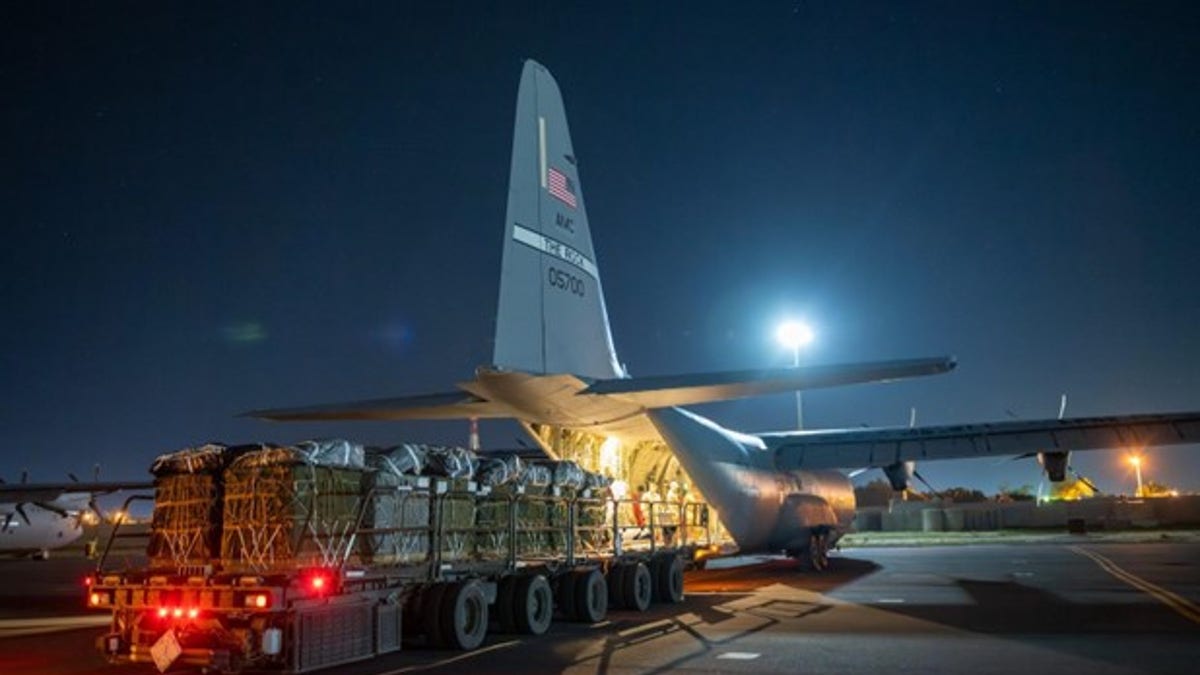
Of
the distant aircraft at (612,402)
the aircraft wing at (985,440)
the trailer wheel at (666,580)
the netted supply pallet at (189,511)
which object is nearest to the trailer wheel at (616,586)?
the trailer wheel at (666,580)

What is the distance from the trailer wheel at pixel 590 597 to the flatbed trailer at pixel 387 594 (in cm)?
2

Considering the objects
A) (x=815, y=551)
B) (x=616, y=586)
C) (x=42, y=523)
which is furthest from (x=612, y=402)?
(x=42, y=523)

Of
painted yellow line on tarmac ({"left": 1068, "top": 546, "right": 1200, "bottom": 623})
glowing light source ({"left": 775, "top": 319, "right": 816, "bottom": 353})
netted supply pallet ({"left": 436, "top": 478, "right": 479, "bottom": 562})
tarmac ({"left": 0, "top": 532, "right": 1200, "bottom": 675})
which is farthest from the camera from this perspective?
glowing light source ({"left": 775, "top": 319, "right": 816, "bottom": 353})

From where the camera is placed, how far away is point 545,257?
1653cm

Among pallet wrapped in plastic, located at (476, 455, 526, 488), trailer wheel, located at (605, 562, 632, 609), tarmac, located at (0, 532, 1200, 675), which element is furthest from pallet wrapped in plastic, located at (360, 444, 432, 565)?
trailer wheel, located at (605, 562, 632, 609)

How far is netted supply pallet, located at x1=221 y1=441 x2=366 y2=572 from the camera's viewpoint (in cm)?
1035

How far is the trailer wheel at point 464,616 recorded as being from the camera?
11477 mm

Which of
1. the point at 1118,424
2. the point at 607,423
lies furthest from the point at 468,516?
the point at 1118,424

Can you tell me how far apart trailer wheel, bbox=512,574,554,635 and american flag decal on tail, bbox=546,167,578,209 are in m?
6.94

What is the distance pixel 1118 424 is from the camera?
23.4 metres

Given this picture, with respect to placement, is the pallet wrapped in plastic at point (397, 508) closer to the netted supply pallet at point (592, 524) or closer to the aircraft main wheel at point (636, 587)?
the netted supply pallet at point (592, 524)

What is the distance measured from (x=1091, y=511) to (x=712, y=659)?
223 feet

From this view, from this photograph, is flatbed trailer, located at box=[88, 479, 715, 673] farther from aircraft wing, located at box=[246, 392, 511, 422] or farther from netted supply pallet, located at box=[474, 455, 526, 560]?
aircraft wing, located at box=[246, 392, 511, 422]

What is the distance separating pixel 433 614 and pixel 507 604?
1.58m
